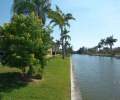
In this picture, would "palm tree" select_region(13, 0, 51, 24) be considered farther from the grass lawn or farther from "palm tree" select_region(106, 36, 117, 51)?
"palm tree" select_region(106, 36, 117, 51)

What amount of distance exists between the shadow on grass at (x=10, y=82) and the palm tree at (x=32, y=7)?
46.6ft

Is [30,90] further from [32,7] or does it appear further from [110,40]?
[110,40]

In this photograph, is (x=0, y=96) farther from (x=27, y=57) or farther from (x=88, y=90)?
(x=88, y=90)

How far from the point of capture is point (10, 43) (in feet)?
61.7

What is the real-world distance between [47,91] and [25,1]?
62.0 ft

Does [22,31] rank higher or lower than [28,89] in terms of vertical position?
higher

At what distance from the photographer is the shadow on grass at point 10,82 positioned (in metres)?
16.4

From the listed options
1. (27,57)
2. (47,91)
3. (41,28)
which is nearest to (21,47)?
(27,57)

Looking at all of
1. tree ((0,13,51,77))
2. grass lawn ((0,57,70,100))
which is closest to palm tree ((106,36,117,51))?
grass lawn ((0,57,70,100))

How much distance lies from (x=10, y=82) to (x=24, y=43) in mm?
2676

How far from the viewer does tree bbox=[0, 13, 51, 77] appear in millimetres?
18297

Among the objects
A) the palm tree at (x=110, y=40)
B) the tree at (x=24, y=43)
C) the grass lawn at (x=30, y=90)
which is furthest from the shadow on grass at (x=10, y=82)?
the palm tree at (x=110, y=40)

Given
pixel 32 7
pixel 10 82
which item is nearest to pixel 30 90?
pixel 10 82

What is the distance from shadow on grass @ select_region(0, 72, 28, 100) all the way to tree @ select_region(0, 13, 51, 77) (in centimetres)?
103
